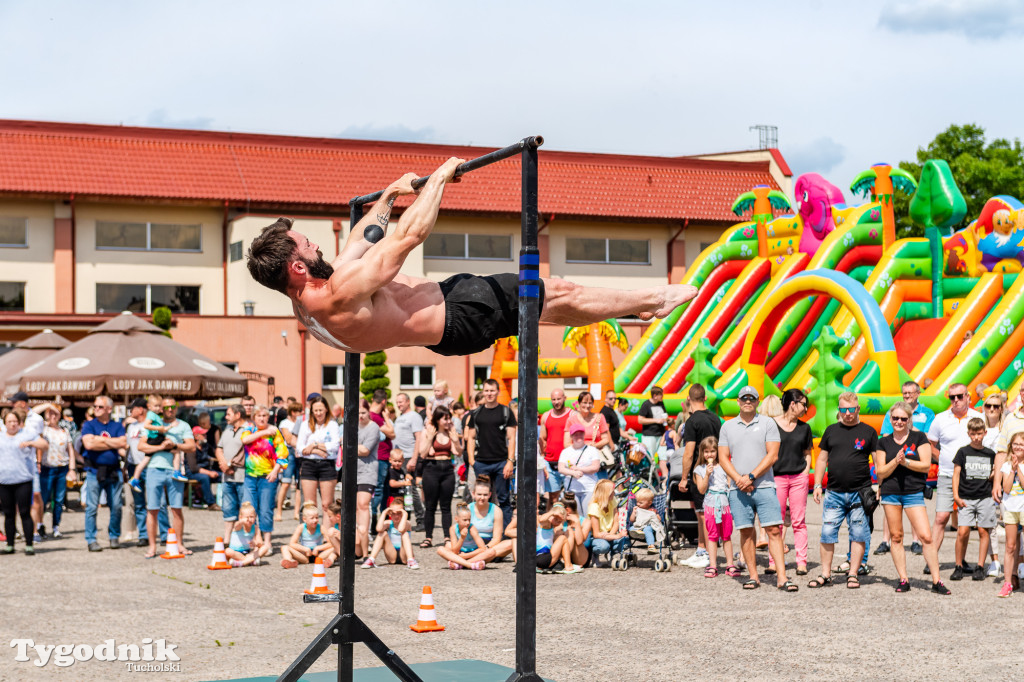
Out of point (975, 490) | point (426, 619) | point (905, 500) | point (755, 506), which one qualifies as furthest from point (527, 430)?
point (975, 490)

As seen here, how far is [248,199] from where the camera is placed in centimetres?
3547

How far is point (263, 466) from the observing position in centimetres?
1277

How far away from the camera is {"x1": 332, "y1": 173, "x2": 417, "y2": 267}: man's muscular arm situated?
532cm

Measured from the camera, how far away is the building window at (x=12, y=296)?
3391cm

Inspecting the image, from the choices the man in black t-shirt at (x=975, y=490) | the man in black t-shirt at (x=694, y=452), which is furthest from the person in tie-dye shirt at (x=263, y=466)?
the man in black t-shirt at (x=975, y=490)

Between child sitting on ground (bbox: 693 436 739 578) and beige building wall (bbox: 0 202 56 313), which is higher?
beige building wall (bbox: 0 202 56 313)

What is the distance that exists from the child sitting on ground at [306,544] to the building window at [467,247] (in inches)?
986

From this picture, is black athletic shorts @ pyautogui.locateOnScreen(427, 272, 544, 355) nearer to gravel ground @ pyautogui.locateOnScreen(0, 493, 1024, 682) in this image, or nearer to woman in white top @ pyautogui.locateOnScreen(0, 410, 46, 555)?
gravel ground @ pyautogui.locateOnScreen(0, 493, 1024, 682)

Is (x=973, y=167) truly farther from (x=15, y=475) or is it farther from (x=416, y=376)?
(x=15, y=475)

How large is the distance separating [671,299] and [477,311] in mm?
899

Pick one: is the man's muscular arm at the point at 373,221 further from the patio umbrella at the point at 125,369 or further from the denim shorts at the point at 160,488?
the patio umbrella at the point at 125,369

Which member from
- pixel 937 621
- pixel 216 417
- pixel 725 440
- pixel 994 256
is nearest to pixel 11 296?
pixel 216 417

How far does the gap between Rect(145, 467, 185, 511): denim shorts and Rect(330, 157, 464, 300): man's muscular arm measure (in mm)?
8617

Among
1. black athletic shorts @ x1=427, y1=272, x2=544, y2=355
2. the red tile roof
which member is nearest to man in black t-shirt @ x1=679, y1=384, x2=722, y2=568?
black athletic shorts @ x1=427, y1=272, x2=544, y2=355
